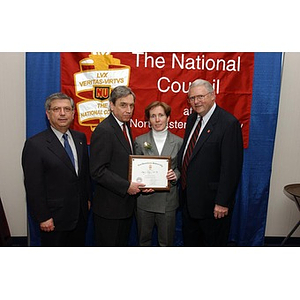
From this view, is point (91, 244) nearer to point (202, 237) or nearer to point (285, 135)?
point (202, 237)

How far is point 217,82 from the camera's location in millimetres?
3271

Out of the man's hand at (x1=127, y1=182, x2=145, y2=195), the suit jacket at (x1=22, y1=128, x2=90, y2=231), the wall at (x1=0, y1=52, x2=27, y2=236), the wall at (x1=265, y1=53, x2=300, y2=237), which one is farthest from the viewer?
A: the wall at (x1=265, y1=53, x2=300, y2=237)

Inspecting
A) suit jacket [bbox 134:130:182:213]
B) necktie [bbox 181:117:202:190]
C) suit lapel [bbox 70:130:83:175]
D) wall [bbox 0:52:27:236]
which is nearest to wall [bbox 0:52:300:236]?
wall [bbox 0:52:27:236]

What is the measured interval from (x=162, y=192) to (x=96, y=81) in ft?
4.20

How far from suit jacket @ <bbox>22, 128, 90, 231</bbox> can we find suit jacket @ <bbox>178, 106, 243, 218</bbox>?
900mm

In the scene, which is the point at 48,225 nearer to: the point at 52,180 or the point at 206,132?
the point at 52,180

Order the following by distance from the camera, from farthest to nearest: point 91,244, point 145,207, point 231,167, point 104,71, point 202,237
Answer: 1. point 91,244
2. point 104,71
3. point 202,237
4. point 145,207
5. point 231,167

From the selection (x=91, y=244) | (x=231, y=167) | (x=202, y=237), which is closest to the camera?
(x=231, y=167)

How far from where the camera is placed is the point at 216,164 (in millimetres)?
2617

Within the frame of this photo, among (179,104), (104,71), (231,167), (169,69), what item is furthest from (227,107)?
(104,71)

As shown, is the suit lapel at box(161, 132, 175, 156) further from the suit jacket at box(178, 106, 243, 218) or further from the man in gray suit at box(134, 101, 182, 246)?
the suit jacket at box(178, 106, 243, 218)

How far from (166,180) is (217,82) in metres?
1.20

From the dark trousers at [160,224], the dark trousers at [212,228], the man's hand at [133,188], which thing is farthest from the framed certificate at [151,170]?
the dark trousers at [212,228]

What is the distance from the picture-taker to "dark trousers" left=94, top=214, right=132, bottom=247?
269 cm
